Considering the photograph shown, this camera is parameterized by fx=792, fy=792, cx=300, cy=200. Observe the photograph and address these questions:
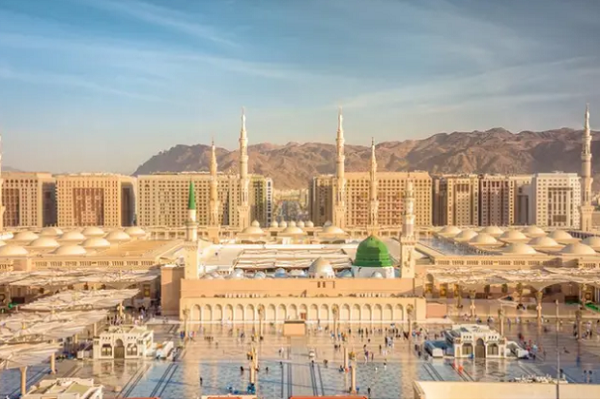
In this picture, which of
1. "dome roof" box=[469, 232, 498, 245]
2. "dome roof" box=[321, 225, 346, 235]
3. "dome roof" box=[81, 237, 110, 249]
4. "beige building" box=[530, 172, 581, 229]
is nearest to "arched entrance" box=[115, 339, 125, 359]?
"dome roof" box=[81, 237, 110, 249]

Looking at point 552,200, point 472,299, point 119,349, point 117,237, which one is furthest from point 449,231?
point 119,349

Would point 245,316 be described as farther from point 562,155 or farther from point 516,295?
point 562,155

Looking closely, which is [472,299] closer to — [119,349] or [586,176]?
[119,349]

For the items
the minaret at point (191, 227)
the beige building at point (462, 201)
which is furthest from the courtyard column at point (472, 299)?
the beige building at point (462, 201)

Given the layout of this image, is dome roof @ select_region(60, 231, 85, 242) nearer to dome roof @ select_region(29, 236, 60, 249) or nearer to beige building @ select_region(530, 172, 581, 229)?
dome roof @ select_region(29, 236, 60, 249)

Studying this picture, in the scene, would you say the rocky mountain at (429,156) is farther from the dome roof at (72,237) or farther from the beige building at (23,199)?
the beige building at (23,199)

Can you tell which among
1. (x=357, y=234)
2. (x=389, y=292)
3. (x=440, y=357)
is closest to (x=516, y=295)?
(x=389, y=292)
